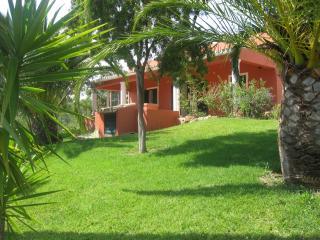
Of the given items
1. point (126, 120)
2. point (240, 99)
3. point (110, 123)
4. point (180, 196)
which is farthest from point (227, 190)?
point (110, 123)

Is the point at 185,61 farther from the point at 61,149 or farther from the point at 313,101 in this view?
the point at 313,101

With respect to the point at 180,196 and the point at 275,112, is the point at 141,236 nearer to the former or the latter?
the point at 180,196

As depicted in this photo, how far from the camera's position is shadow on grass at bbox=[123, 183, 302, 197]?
7.33 meters

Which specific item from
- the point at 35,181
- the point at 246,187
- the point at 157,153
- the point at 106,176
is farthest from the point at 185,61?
the point at 35,181

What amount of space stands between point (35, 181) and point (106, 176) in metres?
5.03

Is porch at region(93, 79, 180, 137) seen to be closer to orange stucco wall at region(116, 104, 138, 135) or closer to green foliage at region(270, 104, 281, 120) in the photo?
orange stucco wall at region(116, 104, 138, 135)

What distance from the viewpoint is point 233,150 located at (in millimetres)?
10836

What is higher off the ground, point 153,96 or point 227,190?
point 153,96

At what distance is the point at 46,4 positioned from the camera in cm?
352

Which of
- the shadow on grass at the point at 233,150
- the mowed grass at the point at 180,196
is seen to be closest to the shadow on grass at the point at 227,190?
the mowed grass at the point at 180,196

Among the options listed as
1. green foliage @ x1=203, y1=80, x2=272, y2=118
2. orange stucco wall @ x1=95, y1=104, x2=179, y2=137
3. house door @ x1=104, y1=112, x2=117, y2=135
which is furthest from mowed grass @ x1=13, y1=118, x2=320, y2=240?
house door @ x1=104, y1=112, x2=117, y2=135

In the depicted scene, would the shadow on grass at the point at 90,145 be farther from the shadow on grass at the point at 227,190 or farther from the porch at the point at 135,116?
the shadow on grass at the point at 227,190

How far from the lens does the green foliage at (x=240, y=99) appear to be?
17.2 metres

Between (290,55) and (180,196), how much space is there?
112 inches
